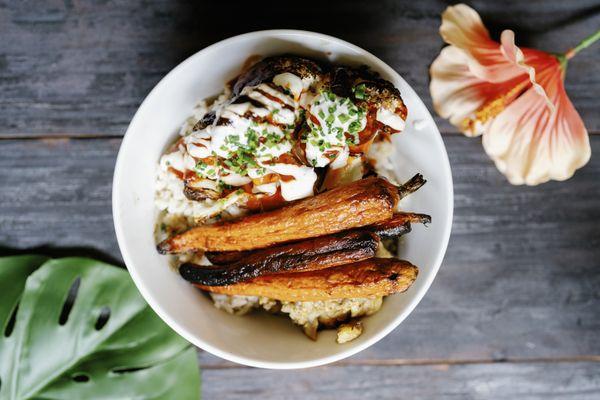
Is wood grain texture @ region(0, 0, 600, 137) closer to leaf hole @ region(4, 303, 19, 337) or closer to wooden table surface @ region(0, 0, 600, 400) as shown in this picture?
wooden table surface @ region(0, 0, 600, 400)

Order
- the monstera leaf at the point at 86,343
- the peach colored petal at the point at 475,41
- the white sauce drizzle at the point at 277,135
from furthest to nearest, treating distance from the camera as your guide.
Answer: the monstera leaf at the point at 86,343 < the peach colored petal at the point at 475,41 < the white sauce drizzle at the point at 277,135

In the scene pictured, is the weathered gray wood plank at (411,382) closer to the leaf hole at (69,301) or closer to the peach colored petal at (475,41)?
the leaf hole at (69,301)

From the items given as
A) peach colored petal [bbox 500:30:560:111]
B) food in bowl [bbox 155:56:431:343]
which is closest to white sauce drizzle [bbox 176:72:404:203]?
food in bowl [bbox 155:56:431:343]

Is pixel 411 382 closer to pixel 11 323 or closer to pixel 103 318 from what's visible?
pixel 103 318

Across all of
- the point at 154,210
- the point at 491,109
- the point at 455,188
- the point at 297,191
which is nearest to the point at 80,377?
the point at 154,210

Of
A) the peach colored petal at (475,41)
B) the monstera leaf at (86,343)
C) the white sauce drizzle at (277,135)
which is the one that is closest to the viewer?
the white sauce drizzle at (277,135)

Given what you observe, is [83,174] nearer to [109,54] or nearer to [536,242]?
[109,54]

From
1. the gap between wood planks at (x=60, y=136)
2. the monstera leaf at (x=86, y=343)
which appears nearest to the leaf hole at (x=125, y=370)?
the monstera leaf at (x=86, y=343)

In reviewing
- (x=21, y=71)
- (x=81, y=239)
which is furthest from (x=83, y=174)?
(x=21, y=71)
